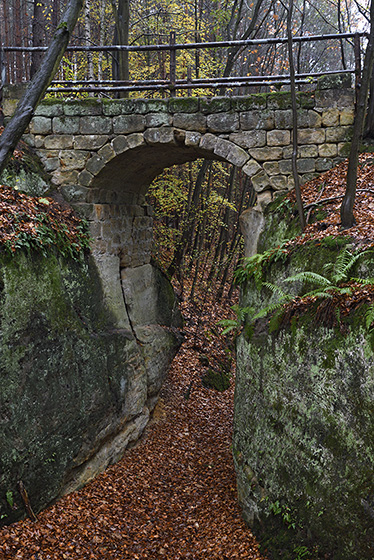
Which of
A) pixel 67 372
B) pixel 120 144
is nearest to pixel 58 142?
pixel 120 144

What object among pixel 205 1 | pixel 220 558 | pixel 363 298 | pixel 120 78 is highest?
pixel 205 1

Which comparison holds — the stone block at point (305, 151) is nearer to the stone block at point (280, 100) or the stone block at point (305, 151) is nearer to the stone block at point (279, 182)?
the stone block at point (279, 182)

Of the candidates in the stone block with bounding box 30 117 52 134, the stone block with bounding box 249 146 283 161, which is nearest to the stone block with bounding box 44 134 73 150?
the stone block with bounding box 30 117 52 134

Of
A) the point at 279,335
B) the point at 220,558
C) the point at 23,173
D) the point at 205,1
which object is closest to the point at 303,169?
the point at 279,335

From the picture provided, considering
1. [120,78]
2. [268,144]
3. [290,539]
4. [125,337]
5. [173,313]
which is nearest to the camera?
[290,539]

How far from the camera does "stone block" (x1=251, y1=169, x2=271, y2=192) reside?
6.83 metres

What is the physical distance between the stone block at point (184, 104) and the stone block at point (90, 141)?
1.21 metres

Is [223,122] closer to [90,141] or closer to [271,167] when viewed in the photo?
[271,167]

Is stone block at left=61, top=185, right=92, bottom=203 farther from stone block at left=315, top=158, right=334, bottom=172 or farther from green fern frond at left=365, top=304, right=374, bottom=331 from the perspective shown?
green fern frond at left=365, top=304, right=374, bottom=331

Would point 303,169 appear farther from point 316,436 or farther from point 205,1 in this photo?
point 205,1

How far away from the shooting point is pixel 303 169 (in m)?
6.77

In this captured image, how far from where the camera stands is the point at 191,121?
22.6ft

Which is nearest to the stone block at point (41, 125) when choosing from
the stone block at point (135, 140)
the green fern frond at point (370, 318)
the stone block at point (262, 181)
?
the stone block at point (135, 140)

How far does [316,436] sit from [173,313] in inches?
227
